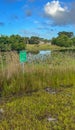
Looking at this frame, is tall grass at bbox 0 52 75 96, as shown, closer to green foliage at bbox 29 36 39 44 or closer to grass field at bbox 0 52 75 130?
grass field at bbox 0 52 75 130

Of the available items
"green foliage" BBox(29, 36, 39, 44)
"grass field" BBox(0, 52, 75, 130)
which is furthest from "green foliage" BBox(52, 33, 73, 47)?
"grass field" BBox(0, 52, 75, 130)

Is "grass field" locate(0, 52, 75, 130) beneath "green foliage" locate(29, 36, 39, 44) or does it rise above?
beneath

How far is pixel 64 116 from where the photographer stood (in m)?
4.19

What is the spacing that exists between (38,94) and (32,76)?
1.19m

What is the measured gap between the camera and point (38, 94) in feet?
19.7

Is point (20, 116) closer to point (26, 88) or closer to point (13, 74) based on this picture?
point (26, 88)

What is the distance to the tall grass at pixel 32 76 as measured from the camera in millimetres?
6512

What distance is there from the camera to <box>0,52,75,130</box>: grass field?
3938 millimetres

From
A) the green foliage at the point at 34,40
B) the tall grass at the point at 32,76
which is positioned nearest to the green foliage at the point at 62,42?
the green foliage at the point at 34,40

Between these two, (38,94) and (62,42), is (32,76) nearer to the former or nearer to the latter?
(38,94)

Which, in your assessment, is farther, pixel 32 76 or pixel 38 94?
pixel 32 76

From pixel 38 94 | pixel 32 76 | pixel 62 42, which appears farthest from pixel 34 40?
pixel 38 94

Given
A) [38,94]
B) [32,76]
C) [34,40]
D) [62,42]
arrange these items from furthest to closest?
1. [62,42]
2. [34,40]
3. [32,76]
4. [38,94]

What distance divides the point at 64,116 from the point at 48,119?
315mm
